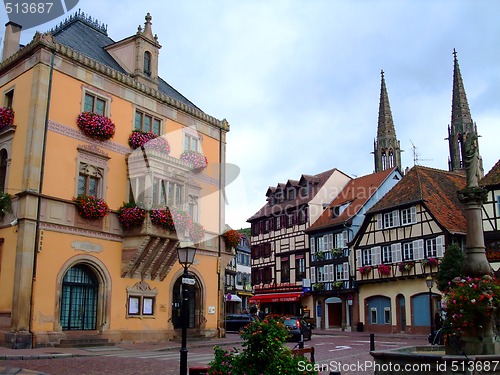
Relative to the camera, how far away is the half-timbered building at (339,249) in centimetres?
4666

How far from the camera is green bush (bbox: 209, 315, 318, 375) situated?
9.03m

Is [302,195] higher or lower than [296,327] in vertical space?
higher

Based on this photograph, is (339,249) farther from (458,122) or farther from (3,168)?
(458,122)

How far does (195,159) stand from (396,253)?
19.5m

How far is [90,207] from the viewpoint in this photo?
23.2 metres

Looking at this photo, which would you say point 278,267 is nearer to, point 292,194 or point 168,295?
point 292,194

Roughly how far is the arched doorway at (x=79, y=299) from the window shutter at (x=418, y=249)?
23.9 metres

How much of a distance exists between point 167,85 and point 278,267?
1066 inches

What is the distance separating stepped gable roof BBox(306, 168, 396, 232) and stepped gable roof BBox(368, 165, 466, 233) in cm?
430

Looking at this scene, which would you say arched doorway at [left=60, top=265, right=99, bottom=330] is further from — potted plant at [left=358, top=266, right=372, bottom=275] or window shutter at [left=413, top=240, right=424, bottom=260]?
potted plant at [left=358, top=266, right=372, bottom=275]

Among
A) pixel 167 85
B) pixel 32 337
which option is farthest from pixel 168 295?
pixel 167 85

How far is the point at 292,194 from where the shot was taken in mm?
56000

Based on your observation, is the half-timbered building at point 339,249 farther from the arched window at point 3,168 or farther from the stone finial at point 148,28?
the arched window at point 3,168

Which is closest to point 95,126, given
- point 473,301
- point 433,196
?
point 473,301
